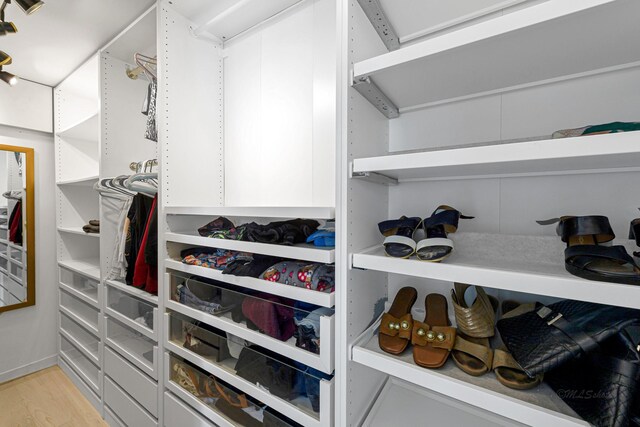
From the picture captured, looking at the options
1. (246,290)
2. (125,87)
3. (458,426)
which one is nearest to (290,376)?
(246,290)

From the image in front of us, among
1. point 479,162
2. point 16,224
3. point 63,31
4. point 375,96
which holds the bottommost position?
point 16,224

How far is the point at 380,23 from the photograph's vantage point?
0.94 m

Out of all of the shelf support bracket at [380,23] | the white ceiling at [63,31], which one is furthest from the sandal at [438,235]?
the white ceiling at [63,31]

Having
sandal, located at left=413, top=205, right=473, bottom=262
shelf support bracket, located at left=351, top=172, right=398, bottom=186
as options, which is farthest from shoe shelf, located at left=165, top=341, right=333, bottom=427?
shelf support bracket, located at left=351, top=172, right=398, bottom=186

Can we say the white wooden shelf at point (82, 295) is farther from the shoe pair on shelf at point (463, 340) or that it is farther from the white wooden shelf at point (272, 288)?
the shoe pair on shelf at point (463, 340)

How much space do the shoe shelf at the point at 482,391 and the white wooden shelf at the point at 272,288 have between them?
0.55 feet

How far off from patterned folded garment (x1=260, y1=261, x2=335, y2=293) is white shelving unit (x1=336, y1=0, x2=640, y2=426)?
100mm

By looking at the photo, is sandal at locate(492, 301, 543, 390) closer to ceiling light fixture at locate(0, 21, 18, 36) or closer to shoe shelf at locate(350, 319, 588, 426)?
shoe shelf at locate(350, 319, 588, 426)

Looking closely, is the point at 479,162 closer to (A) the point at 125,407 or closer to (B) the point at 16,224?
(A) the point at 125,407

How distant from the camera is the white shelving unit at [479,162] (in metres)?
0.59

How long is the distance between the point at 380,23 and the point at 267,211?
2.50 ft

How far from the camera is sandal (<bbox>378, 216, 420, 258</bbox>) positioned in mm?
771

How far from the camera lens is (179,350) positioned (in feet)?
4.20

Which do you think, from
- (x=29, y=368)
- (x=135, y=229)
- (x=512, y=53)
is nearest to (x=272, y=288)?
(x=512, y=53)
